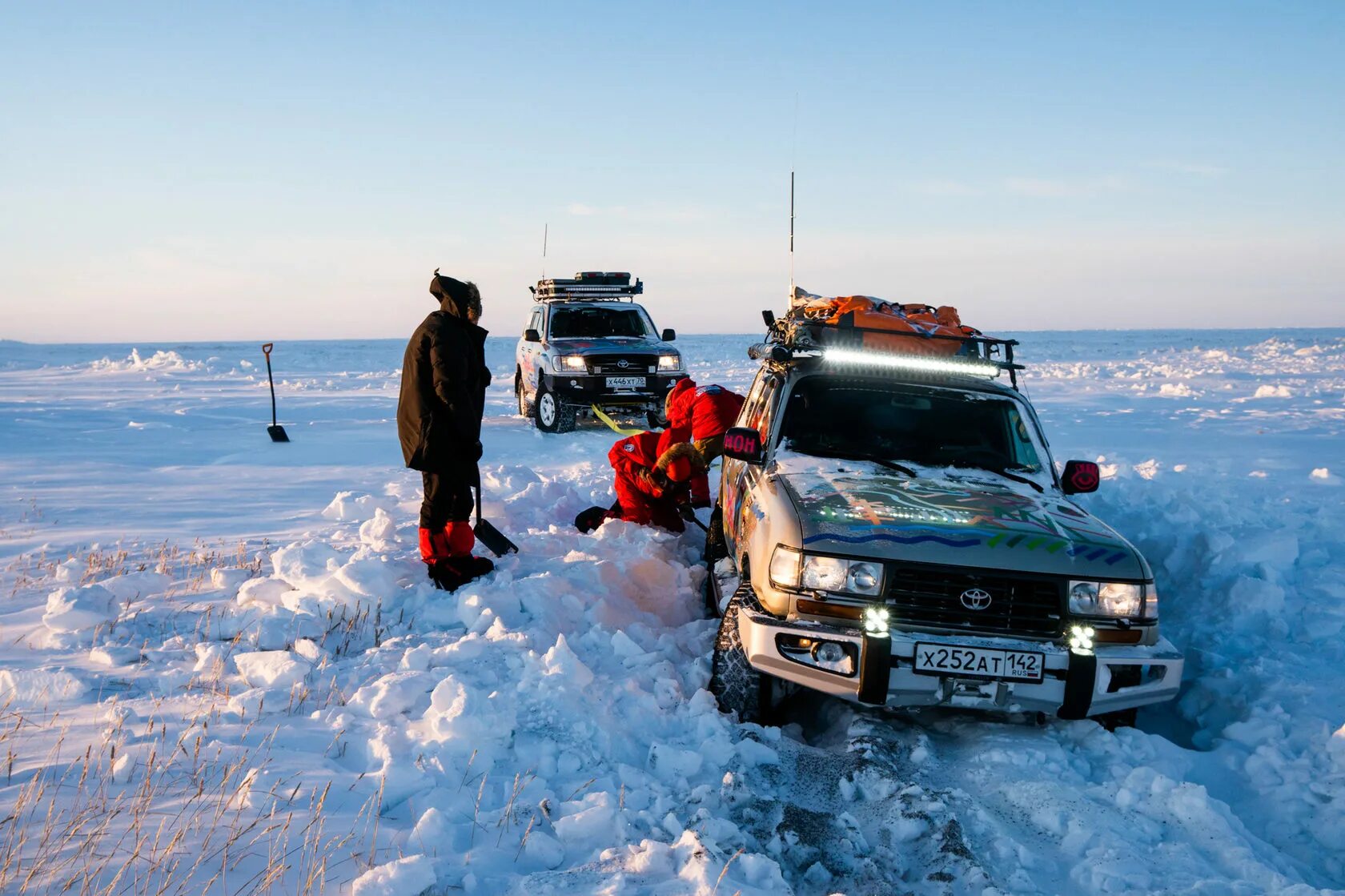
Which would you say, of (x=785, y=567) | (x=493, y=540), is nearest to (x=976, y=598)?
(x=785, y=567)

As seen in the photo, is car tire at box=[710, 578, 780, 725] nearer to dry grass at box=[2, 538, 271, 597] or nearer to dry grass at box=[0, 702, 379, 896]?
dry grass at box=[0, 702, 379, 896]

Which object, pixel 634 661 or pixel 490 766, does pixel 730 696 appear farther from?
pixel 490 766

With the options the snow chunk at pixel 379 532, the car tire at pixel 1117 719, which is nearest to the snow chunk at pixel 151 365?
the snow chunk at pixel 379 532

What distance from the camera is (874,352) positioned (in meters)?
5.70

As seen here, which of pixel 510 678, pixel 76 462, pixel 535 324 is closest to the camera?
pixel 510 678

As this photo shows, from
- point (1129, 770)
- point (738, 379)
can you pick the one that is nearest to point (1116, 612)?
point (1129, 770)

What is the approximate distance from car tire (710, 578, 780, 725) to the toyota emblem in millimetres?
934

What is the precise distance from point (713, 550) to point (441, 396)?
7.29ft

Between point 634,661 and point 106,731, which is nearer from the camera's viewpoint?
point 106,731

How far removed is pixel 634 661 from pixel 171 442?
11.7 metres

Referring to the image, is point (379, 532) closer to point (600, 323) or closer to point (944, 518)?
point (944, 518)

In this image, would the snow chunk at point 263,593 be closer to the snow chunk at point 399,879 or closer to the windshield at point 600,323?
the snow chunk at point 399,879

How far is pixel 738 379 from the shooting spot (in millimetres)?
27297

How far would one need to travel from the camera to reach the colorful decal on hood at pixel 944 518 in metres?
3.78
